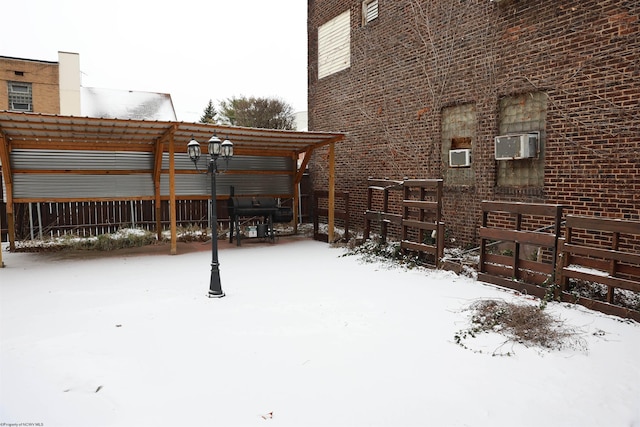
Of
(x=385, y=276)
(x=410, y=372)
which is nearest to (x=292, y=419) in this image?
(x=410, y=372)

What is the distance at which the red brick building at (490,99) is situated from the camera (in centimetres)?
586

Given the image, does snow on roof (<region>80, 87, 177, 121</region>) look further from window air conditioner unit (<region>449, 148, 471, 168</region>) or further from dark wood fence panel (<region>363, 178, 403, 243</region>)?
window air conditioner unit (<region>449, 148, 471, 168</region>)

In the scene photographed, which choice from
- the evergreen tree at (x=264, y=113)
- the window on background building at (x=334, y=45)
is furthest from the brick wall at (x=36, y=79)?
the window on background building at (x=334, y=45)

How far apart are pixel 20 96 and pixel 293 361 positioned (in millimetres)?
25735

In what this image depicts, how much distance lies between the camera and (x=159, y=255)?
29.4ft

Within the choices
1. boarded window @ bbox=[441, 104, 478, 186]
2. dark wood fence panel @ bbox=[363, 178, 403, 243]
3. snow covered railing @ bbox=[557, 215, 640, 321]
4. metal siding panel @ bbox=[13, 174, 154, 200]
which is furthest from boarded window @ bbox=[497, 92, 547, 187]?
metal siding panel @ bbox=[13, 174, 154, 200]

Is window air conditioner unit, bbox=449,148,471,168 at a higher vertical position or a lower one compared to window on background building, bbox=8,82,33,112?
lower

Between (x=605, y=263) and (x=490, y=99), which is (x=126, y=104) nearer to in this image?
(x=490, y=99)

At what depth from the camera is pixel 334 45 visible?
12070 mm

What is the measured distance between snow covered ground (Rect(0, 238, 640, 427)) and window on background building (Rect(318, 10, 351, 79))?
801cm

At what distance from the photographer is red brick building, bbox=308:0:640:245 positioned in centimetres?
586

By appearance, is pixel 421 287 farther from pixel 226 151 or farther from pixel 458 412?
pixel 226 151

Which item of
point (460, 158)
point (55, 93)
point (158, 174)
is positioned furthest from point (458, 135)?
point (55, 93)

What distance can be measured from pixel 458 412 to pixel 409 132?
7520 millimetres
